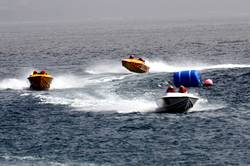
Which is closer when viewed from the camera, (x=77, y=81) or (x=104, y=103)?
(x=104, y=103)

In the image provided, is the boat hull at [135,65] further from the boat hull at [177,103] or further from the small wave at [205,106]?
the boat hull at [177,103]

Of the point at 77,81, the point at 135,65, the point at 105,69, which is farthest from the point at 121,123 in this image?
the point at 105,69

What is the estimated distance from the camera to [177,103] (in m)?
55.5

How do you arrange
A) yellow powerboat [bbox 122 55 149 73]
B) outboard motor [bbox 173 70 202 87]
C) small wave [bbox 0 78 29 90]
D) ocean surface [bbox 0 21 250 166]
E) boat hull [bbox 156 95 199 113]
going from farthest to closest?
1. yellow powerboat [bbox 122 55 149 73]
2. small wave [bbox 0 78 29 90]
3. outboard motor [bbox 173 70 202 87]
4. boat hull [bbox 156 95 199 113]
5. ocean surface [bbox 0 21 250 166]

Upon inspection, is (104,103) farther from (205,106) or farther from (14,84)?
(14,84)

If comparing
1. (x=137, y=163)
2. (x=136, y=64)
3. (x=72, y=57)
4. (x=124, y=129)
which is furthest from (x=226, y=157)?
(x=72, y=57)

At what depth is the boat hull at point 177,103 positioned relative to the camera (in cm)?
5541

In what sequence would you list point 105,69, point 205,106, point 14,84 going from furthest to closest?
point 105,69 → point 14,84 → point 205,106

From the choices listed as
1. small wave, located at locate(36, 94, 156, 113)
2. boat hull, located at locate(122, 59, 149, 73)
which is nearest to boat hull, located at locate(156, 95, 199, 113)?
small wave, located at locate(36, 94, 156, 113)

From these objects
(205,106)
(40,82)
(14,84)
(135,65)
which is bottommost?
(205,106)

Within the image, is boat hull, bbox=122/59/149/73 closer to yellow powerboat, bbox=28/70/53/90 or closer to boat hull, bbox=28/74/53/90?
yellow powerboat, bbox=28/70/53/90

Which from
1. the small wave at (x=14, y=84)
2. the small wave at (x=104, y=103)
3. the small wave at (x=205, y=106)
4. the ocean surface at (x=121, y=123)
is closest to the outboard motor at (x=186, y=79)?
the ocean surface at (x=121, y=123)

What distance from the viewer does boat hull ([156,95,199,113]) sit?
2181 inches

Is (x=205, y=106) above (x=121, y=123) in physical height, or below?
above
